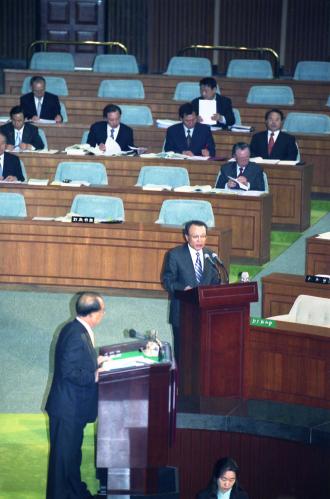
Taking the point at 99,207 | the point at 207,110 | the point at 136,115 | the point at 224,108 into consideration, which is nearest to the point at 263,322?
the point at 99,207

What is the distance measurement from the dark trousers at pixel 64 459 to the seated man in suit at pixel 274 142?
7097 millimetres

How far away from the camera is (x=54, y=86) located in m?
16.7

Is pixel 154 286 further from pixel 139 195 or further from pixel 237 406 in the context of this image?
pixel 237 406

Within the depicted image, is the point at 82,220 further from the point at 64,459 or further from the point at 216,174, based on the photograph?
the point at 64,459

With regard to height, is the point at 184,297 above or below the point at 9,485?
above

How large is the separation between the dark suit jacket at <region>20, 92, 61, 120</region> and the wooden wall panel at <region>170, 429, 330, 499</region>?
8022 mm

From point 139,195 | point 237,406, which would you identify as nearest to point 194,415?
point 237,406

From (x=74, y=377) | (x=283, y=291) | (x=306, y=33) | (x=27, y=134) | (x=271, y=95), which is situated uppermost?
(x=306, y=33)

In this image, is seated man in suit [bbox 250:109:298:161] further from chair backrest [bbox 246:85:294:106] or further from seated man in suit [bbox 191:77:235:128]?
chair backrest [bbox 246:85:294:106]

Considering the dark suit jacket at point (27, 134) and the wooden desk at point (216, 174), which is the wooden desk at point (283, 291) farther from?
the dark suit jacket at point (27, 134)

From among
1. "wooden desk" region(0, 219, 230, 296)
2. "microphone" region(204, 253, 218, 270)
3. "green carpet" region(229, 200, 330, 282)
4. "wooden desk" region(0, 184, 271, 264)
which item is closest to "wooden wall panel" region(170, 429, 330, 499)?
"microphone" region(204, 253, 218, 270)

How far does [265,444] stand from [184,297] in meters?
1.13

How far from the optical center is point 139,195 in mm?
12977

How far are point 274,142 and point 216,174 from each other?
0.75 metres
